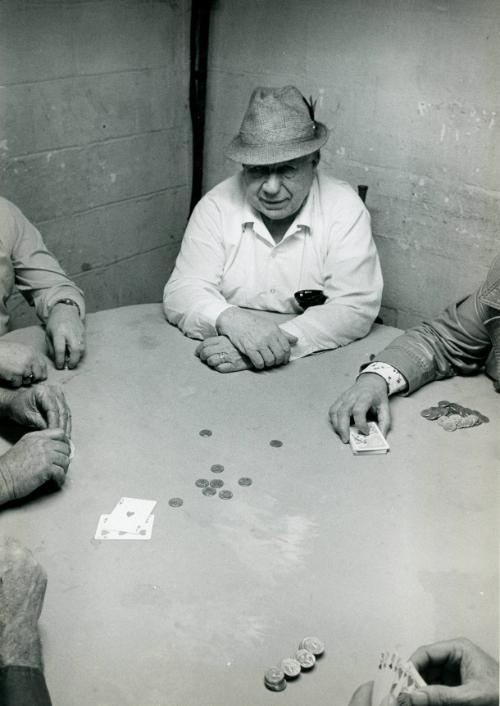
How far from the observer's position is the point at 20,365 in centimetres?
243

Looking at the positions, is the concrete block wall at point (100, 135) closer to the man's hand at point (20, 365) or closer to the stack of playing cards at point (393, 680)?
the man's hand at point (20, 365)

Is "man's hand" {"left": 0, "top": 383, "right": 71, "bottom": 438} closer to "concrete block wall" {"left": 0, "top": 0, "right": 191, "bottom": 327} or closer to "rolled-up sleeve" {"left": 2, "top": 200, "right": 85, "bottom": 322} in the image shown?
"rolled-up sleeve" {"left": 2, "top": 200, "right": 85, "bottom": 322}

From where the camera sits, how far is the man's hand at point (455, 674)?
134cm

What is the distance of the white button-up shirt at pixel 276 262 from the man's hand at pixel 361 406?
497mm

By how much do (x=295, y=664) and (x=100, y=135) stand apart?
322 cm

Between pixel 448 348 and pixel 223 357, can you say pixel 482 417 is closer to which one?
pixel 448 348

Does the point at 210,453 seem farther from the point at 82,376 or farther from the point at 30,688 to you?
the point at 30,688

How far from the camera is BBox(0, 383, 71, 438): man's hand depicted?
2.15 metres

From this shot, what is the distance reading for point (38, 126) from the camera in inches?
145

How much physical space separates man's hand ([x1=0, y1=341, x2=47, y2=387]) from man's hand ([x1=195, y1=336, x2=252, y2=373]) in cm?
56

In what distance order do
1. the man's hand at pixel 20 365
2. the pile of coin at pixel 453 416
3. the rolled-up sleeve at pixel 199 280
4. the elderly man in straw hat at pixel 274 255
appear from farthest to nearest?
1. the rolled-up sleeve at pixel 199 280
2. the elderly man in straw hat at pixel 274 255
3. the man's hand at pixel 20 365
4. the pile of coin at pixel 453 416

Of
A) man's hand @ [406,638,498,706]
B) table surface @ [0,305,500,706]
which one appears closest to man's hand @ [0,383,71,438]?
table surface @ [0,305,500,706]

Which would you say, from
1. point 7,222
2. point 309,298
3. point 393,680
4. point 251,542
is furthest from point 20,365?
point 393,680

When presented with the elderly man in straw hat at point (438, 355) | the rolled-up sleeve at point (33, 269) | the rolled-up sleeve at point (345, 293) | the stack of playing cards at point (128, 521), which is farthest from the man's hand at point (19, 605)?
the rolled-up sleeve at point (33, 269)
